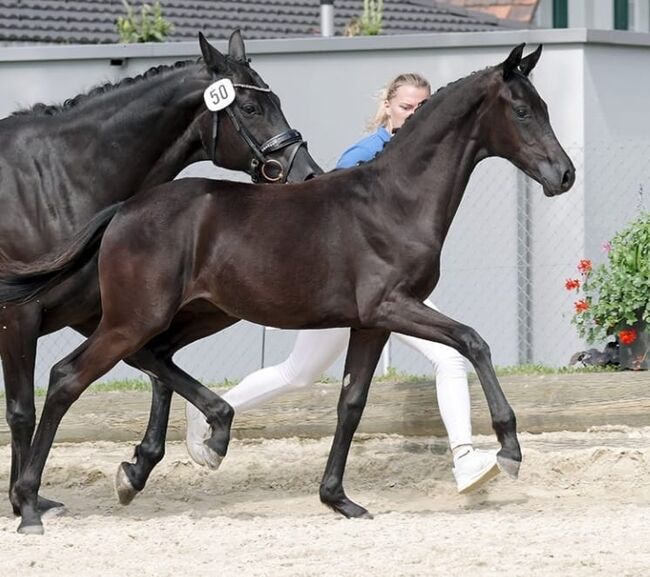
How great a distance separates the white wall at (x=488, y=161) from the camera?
388 inches

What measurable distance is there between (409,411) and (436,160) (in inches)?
77.3

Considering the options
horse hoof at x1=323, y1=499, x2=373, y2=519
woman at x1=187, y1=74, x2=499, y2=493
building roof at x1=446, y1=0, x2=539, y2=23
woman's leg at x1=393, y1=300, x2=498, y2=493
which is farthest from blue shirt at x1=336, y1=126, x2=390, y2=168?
building roof at x1=446, y1=0, x2=539, y2=23

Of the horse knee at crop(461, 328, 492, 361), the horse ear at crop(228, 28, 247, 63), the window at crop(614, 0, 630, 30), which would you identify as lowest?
A: the horse knee at crop(461, 328, 492, 361)

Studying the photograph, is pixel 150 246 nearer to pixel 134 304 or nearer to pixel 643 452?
pixel 134 304

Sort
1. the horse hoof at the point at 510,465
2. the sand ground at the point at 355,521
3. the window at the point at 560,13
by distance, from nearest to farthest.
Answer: the sand ground at the point at 355,521, the horse hoof at the point at 510,465, the window at the point at 560,13

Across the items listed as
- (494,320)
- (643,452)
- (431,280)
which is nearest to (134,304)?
(431,280)

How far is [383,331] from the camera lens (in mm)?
6141

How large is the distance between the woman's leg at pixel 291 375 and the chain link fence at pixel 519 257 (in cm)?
292

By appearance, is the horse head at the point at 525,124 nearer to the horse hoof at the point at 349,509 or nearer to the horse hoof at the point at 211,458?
the horse hoof at the point at 349,509

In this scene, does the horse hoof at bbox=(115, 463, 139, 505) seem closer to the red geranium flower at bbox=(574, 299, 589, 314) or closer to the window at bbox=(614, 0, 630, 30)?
the red geranium flower at bbox=(574, 299, 589, 314)

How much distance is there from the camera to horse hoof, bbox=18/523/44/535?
18.9ft

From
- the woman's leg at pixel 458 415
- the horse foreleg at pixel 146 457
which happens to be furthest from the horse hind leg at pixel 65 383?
the woman's leg at pixel 458 415

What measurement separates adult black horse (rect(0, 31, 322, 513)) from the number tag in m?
0.03

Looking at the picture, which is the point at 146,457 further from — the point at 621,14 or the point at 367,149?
the point at 621,14
